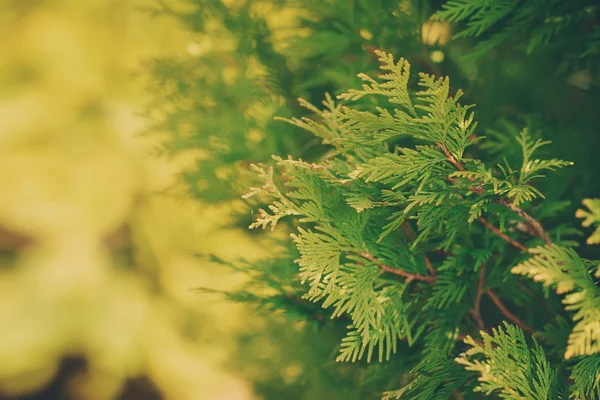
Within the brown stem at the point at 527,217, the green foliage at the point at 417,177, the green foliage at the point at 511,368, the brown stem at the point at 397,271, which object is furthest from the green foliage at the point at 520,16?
the green foliage at the point at 511,368

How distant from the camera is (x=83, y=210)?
115 inches

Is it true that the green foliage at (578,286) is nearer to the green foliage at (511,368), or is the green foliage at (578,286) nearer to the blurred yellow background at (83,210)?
the green foliage at (511,368)

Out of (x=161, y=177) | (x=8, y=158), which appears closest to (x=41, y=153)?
(x=8, y=158)

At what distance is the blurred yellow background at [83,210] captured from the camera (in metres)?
2.86

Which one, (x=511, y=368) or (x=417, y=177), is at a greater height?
(x=417, y=177)

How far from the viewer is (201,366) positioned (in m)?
2.83

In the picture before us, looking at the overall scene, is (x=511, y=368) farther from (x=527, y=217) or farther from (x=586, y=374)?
(x=527, y=217)

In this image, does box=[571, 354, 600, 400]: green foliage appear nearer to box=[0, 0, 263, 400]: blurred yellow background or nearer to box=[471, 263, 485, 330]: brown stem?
box=[471, 263, 485, 330]: brown stem

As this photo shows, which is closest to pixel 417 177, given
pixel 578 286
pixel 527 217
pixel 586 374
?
pixel 527 217

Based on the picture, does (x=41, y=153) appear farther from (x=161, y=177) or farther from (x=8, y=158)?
(x=161, y=177)

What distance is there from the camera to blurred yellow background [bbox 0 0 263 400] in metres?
2.86

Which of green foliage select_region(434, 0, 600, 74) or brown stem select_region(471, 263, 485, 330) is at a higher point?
green foliage select_region(434, 0, 600, 74)

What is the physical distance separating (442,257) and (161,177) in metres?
2.14

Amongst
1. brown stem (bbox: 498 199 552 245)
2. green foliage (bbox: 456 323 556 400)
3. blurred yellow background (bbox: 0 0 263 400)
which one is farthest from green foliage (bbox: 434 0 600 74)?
blurred yellow background (bbox: 0 0 263 400)
